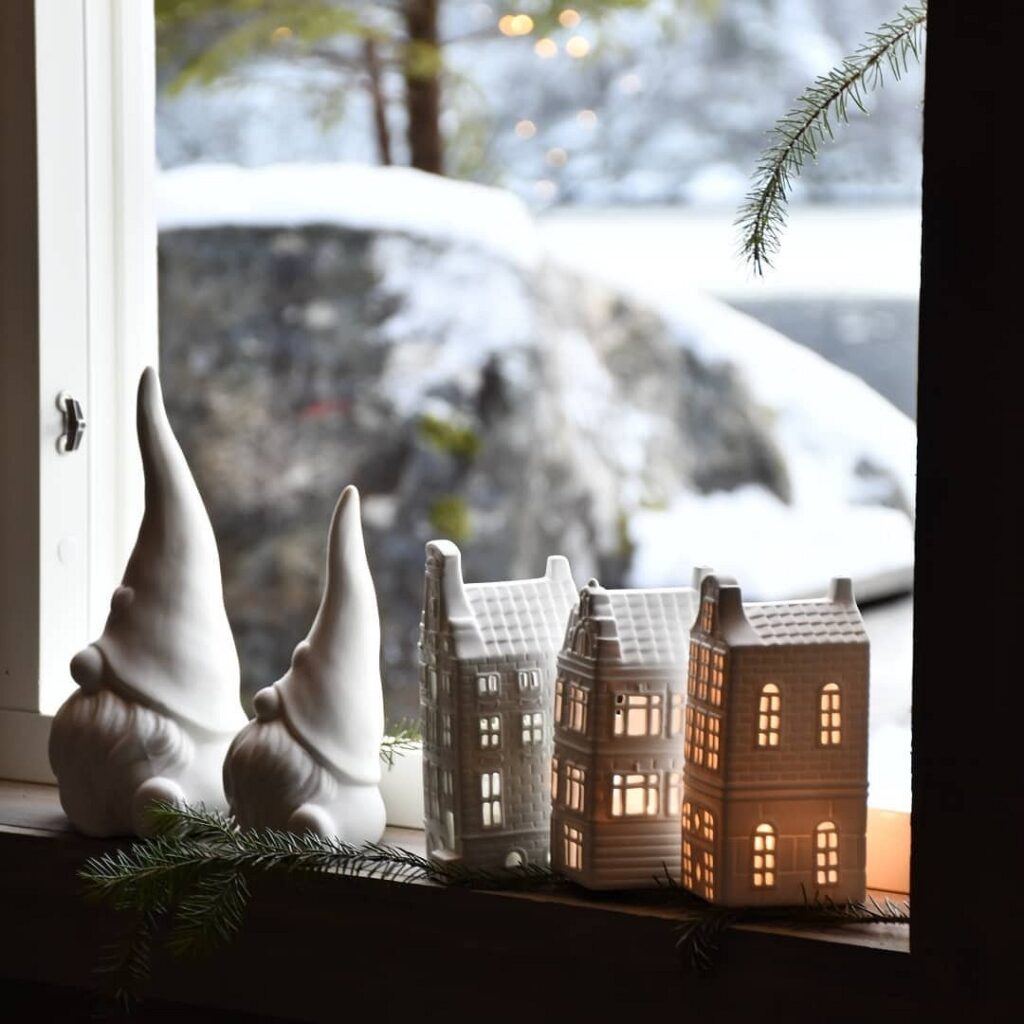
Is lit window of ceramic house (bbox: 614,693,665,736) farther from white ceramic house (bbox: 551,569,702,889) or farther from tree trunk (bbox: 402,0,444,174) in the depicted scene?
tree trunk (bbox: 402,0,444,174)

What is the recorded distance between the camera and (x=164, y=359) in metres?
1.78

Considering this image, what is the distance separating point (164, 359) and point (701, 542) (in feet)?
2.39

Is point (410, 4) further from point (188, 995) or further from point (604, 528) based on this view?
point (188, 995)

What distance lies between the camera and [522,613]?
3.56ft

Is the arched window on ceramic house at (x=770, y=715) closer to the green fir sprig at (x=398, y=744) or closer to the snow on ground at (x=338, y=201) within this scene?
the green fir sprig at (x=398, y=744)

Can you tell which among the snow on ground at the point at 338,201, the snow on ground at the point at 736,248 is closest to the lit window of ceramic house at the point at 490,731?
the snow on ground at the point at 736,248

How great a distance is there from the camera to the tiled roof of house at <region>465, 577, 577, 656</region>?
107 cm

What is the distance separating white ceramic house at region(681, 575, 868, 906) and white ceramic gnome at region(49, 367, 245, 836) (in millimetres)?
434

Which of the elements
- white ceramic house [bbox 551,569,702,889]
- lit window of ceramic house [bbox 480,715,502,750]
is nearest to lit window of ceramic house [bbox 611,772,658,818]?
white ceramic house [bbox 551,569,702,889]

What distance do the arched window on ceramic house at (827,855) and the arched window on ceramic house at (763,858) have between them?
0.03 m

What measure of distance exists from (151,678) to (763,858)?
0.51 m

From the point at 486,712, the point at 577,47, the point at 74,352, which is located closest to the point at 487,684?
the point at 486,712

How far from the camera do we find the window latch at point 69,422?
1.33 metres

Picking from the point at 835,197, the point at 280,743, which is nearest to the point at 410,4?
the point at 835,197
